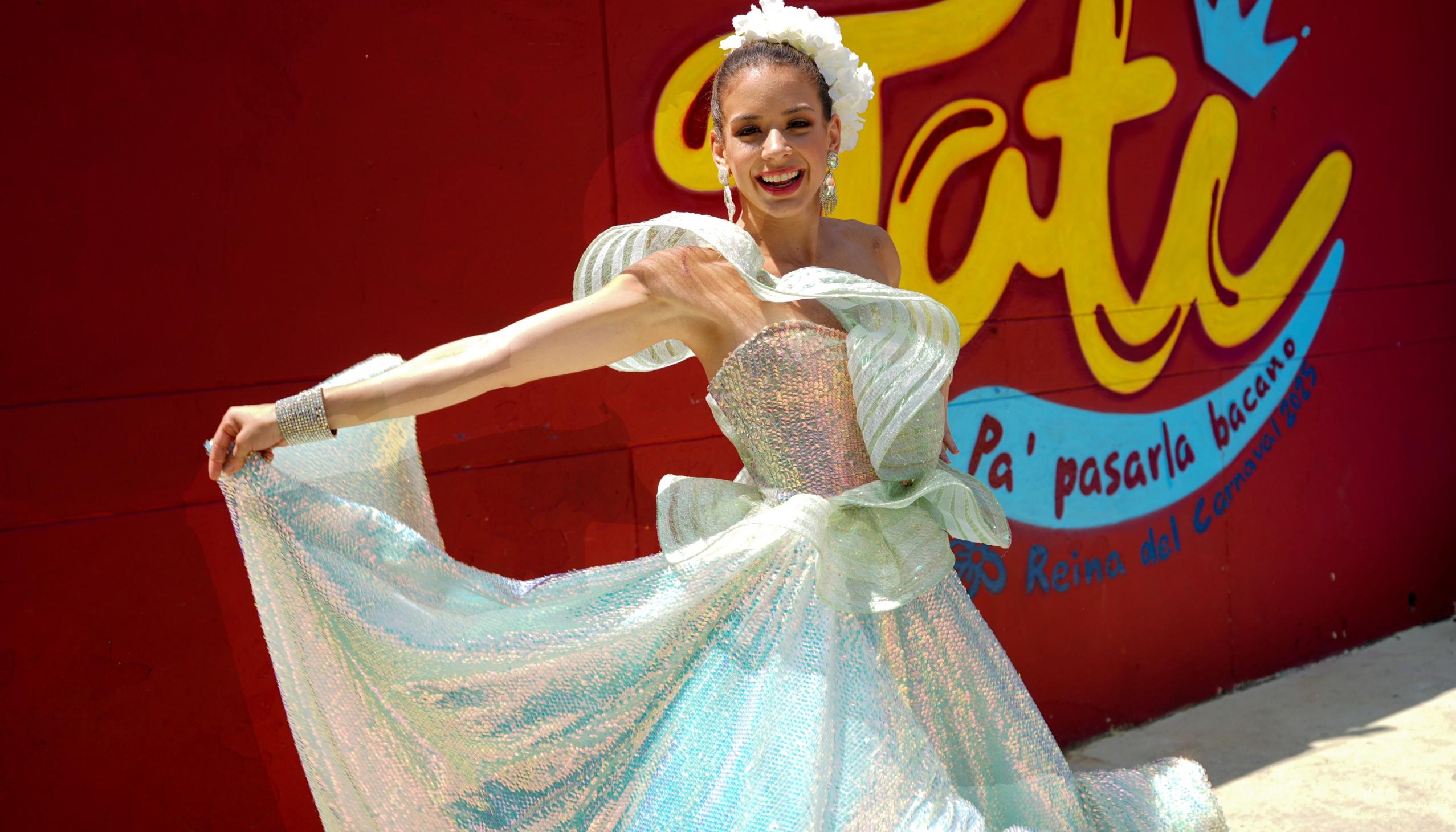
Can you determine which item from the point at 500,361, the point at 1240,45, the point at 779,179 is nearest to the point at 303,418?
the point at 500,361

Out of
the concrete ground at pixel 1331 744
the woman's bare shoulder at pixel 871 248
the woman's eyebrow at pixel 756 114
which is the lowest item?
the concrete ground at pixel 1331 744

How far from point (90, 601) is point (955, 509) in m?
1.65

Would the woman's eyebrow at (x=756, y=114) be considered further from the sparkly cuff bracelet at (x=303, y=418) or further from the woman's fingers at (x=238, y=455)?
the woman's fingers at (x=238, y=455)

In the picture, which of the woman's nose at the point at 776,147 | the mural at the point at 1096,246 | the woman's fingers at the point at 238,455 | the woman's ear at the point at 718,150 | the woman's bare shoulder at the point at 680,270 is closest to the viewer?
the woman's fingers at the point at 238,455

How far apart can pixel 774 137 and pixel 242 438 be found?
1000 mm

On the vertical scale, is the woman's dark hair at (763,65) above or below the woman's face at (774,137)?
above

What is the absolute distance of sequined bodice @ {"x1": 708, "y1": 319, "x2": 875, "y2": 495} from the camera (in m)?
2.12


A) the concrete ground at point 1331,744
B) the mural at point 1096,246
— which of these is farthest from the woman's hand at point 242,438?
the concrete ground at point 1331,744

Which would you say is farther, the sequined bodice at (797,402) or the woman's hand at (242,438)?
the sequined bodice at (797,402)

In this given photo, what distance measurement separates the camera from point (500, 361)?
1904mm

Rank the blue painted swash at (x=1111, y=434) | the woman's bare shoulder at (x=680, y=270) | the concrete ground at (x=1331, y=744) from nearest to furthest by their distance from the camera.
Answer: the woman's bare shoulder at (x=680, y=270) → the concrete ground at (x=1331, y=744) → the blue painted swash at (x=1111, y=434)

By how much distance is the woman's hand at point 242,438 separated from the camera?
181 cm

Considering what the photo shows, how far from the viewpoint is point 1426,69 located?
5125 mm

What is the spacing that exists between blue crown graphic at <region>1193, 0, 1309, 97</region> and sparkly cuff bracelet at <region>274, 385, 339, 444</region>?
361cm
